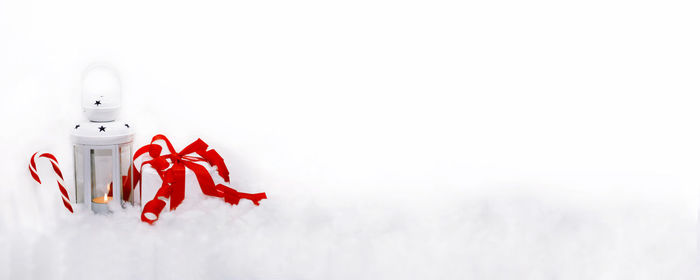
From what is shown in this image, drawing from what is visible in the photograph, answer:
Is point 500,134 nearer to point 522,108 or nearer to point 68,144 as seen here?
point 522,108

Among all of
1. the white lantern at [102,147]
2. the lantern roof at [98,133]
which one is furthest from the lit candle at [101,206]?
the lantern roof at [98,133]

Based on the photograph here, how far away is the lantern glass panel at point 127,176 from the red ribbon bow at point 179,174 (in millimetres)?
21

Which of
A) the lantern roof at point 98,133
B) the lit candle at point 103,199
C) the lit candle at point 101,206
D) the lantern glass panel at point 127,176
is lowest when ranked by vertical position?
the lit candle at point 101,206

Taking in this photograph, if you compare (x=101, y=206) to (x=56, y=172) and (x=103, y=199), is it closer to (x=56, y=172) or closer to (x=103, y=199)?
(x=103, y=199)

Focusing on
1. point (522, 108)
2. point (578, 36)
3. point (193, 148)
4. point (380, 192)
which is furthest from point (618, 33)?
point (193, 148)

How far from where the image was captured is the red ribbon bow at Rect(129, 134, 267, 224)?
4.12 ft

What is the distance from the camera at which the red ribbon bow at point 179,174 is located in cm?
126

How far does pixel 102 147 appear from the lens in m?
1.27

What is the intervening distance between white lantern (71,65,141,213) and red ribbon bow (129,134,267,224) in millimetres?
42

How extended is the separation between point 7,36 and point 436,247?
2.68 ft

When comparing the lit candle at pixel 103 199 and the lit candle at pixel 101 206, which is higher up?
the lit candle at pixel 103 199

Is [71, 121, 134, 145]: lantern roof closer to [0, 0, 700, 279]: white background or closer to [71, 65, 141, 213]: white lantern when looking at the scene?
[71, 65, 141, 213]: white lantern

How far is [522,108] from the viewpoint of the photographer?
1.39m

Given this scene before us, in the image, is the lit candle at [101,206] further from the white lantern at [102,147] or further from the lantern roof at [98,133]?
the lantern roof at [98,133]
